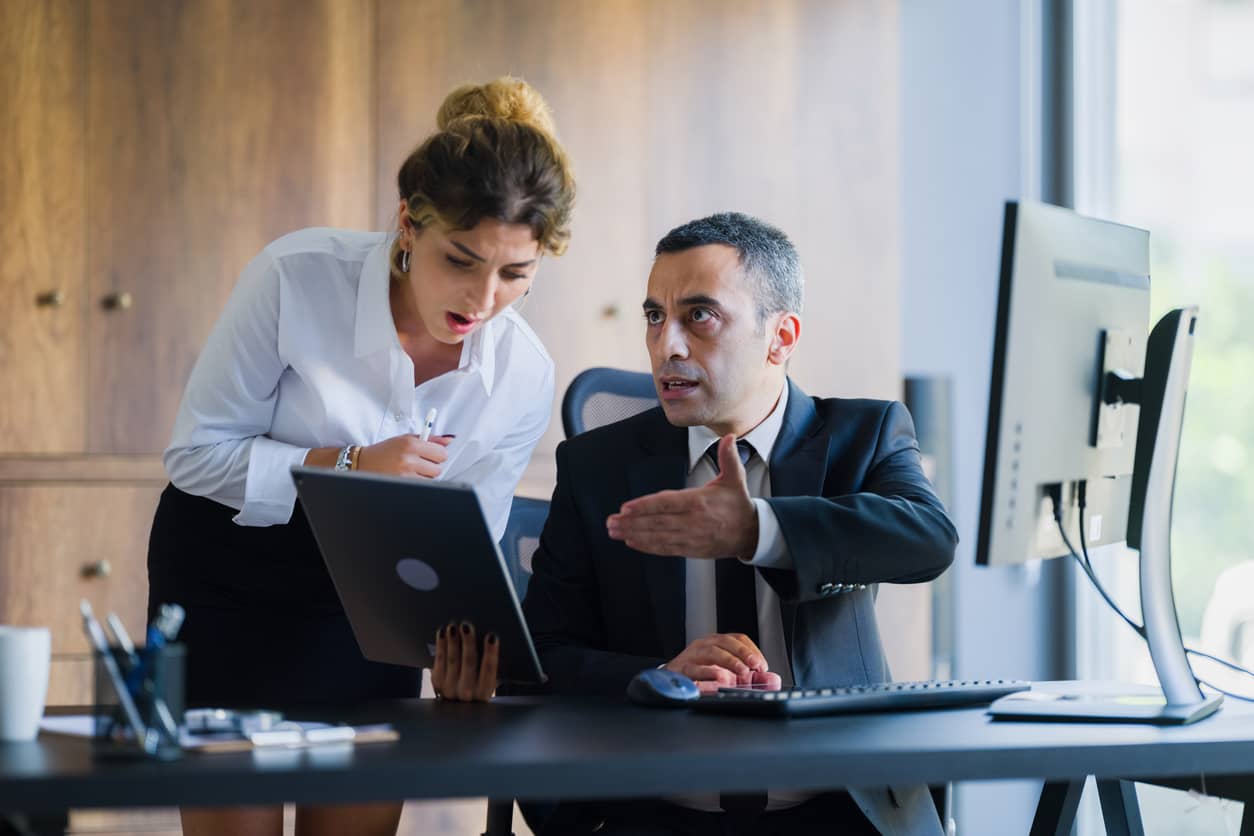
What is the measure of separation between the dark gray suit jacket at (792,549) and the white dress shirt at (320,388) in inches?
5.4

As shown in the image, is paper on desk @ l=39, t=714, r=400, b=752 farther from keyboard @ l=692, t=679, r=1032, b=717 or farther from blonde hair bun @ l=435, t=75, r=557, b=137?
blonde hair bun @ l=435, t=75, r=557, b=137

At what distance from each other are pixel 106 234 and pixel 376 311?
4.22 feet

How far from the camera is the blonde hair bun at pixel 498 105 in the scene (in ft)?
6.15

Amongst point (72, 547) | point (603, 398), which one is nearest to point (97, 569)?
point (72, 547)

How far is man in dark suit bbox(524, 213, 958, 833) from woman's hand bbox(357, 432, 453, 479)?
0.25 metres

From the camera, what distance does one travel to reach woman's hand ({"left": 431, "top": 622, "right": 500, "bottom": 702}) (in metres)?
1.45

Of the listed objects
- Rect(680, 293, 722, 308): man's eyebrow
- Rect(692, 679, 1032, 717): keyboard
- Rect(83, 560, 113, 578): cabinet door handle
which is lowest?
Rect(83, 560, 113, 578): cabinet door handle

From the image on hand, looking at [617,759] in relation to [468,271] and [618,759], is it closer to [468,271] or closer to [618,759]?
[618,759]

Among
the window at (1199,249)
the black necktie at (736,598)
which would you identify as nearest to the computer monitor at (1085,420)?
the black necktie at (736,598)

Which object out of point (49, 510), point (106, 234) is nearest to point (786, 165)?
point (106, 234)

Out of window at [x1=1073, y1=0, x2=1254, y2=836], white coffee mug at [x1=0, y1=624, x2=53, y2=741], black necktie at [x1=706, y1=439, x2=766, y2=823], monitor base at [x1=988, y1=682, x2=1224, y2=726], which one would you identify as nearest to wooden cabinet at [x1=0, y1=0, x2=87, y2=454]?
black necktie at [x1=706, y1=439, x2=766, y2=823]

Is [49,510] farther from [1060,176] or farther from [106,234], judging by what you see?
[1060,176]

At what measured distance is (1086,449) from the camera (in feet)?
4.73

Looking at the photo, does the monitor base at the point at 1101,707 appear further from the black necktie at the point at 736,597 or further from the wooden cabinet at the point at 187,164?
the wooden cabinet at the point at 187,164
